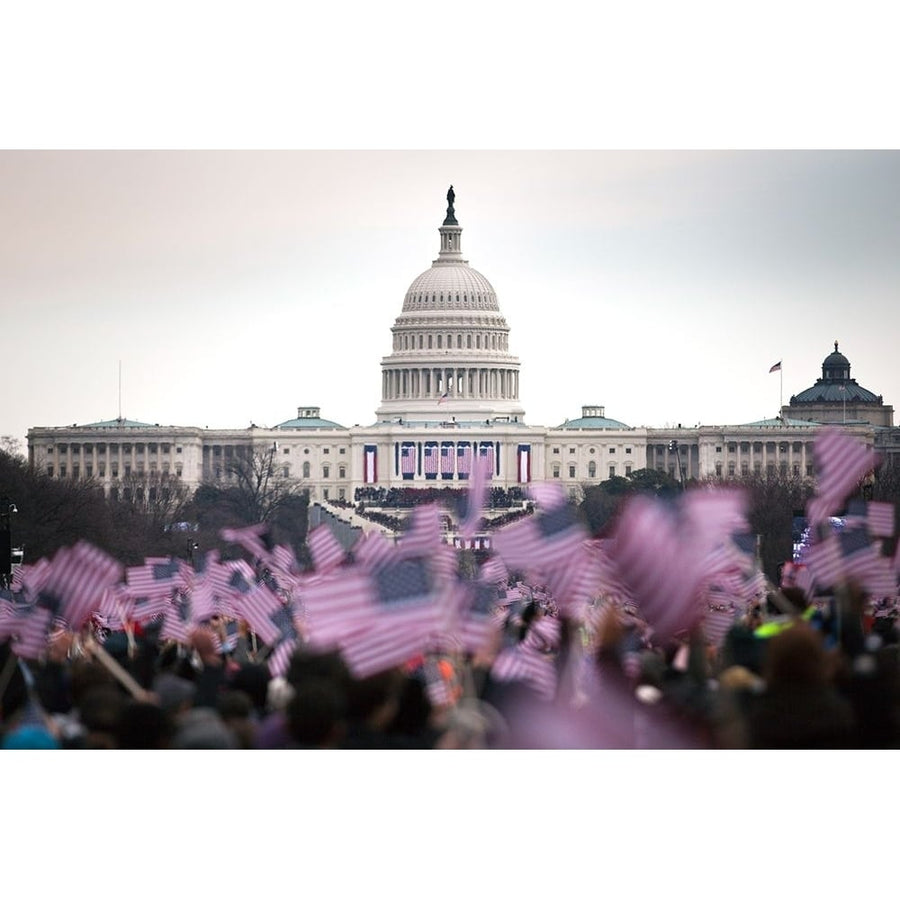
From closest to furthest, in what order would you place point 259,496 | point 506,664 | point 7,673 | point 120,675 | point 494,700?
point 494,700 < point 120,675 < point 506,664 < point 7,673 < point 259,496

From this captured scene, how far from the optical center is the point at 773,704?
21.6 meters

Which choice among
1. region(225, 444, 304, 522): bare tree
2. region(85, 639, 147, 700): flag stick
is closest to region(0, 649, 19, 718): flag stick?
region(85, 639, 147, 700): flag stick

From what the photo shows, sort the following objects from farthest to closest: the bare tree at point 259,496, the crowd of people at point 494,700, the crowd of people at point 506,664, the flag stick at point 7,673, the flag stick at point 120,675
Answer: the bare tree at point 259,496 → the flag stick at point 7,673 → the flag stick at point 120,675 → the crowd of people at point 506,664 → the crowd of people at point 494,700

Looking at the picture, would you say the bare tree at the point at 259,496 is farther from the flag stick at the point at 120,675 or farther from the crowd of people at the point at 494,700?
the crowd of people at the point at 494,700

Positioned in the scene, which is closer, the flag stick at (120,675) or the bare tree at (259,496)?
the flag stick at (120,675)

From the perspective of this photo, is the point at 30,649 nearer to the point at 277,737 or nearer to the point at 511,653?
the point at 511,653

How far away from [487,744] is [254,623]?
32.0 ft

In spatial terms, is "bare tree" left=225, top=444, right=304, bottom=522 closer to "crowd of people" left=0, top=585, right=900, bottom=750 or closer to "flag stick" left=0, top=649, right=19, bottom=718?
"flag stick" left=0, top=649, right=19, bottom=718

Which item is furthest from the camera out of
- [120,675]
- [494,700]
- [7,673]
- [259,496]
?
[259,496]

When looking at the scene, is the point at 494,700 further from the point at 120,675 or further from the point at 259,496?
the point at 259,496

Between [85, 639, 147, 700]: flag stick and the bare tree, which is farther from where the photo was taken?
the bare tree

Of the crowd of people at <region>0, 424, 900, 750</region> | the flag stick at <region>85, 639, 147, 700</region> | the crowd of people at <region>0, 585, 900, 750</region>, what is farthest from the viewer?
the flag stick at <region>85, 639, 147, 700</region>

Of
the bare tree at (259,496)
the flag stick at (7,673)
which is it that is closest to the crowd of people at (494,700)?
the flag stick at (7,673)

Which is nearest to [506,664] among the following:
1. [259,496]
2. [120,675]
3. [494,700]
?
[494,700]
